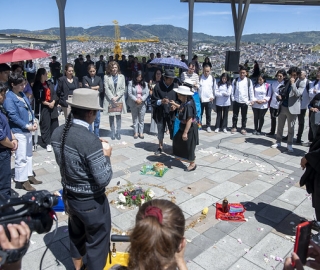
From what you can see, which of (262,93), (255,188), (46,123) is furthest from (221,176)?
(46,123)

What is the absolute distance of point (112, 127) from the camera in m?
7.98

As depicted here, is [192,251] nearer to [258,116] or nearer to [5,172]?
[5,172]

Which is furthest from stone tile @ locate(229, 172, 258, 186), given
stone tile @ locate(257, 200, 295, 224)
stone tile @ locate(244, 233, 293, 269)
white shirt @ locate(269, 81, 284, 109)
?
white shirt @ locate(269, 81, 284, 109)

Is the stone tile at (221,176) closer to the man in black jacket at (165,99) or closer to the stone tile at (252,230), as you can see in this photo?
the stone tile at (252,230)

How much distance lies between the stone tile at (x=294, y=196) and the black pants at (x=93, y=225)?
3.41 meters

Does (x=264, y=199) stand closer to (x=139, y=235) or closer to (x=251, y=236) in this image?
(x=251, y=236)

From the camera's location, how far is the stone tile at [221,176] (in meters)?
5.58

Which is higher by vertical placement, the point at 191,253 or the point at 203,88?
the point at 203,88

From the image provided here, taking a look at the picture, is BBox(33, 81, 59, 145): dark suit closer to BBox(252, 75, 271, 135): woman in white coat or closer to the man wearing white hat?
the man wearing white hat

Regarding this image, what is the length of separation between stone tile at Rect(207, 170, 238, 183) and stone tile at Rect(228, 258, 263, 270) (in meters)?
2.26

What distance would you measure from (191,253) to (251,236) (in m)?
0.92

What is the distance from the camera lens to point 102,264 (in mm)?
2646

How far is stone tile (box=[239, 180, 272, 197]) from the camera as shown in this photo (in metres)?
5.05

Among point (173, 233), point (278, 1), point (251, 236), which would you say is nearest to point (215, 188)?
point (251, 236)
